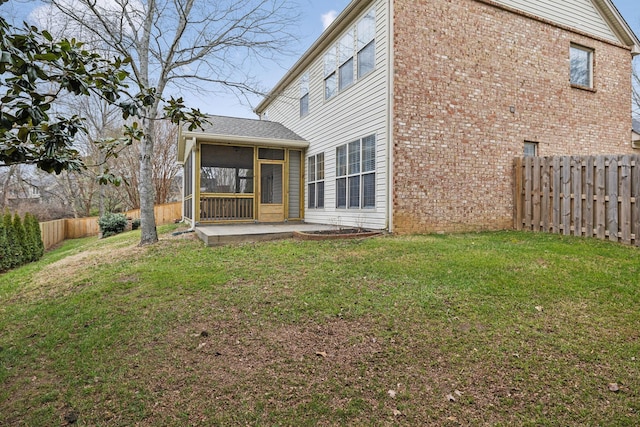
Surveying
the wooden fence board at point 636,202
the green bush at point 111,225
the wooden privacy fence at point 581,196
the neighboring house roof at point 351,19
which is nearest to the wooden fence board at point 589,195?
the wooden privacy fence at point 581,196

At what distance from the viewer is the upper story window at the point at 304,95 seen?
1150 centimetres

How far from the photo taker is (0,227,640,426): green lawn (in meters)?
2.11

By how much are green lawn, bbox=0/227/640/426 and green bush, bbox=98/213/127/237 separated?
10.5 meters

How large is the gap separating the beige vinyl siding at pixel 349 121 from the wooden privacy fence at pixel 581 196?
3.58 m

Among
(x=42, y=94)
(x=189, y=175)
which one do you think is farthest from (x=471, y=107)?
(x=189, y=175)

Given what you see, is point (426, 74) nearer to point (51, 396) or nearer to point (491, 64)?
point (491, 64)

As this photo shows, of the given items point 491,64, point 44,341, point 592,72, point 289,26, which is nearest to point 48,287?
point 44,341

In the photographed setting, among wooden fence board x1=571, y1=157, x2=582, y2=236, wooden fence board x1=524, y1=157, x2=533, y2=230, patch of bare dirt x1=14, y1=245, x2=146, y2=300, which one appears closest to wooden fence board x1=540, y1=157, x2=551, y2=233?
wooden fence board x1=524, y1=157, x2=533, y2=230

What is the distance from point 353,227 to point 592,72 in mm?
8247

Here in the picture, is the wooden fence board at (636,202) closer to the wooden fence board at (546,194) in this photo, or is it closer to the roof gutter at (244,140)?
the wooden fence board at (546,194)

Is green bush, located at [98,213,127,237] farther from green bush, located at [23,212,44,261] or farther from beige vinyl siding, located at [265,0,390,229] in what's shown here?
beige vinyl siding, located at [265,0,390,229]

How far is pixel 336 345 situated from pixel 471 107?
7173 millimetres

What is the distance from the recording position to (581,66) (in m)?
9.49

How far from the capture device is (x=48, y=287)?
5266 millimetres
